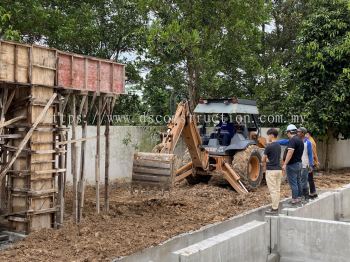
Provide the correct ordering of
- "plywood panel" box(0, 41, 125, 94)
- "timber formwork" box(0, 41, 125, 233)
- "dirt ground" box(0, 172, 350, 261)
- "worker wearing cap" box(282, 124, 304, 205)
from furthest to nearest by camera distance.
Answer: "worker wearing cap" box(282, 124, 304, 205) → "timber formwork" box(0, 41, 125, 233) → "plywood panel" box(0, 41, 125, 94) → "dirt ground" box(0, 172, 350, 261)

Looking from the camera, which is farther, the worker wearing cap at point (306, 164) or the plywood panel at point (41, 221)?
the worker wearing cap at point (306, 164)

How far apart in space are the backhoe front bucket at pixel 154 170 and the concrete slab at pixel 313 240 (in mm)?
2936

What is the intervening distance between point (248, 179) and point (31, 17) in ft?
31.8

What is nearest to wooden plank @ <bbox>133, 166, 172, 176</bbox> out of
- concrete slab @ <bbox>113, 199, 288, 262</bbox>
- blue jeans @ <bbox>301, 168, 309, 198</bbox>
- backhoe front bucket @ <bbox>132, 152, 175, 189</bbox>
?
backhoe front bucket @ <bbox>132, 152, 175, 189</bbox>

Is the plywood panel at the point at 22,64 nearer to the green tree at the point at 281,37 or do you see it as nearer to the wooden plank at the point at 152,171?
the wooden plank at the point at 152,171

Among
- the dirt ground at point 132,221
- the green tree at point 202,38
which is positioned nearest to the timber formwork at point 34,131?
the dirt ground at point 132,221

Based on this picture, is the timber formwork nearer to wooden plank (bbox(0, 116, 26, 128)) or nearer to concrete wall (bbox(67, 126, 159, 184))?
wooden plank (bbox(0, 116, 26, 128))

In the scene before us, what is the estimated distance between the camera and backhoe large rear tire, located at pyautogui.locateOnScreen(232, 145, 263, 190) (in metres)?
13.1

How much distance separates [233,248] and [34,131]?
431 cm

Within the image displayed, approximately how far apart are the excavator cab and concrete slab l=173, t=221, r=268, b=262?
12.7 ft

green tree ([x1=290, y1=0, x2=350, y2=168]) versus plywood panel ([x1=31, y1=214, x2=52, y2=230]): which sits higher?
green tree ([x1=290, y1=0, x2=350, y2=168])

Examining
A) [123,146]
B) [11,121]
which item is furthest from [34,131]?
[123,146]

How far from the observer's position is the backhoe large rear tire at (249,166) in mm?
13120

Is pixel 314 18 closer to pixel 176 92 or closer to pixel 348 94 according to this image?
pixel 348 94
